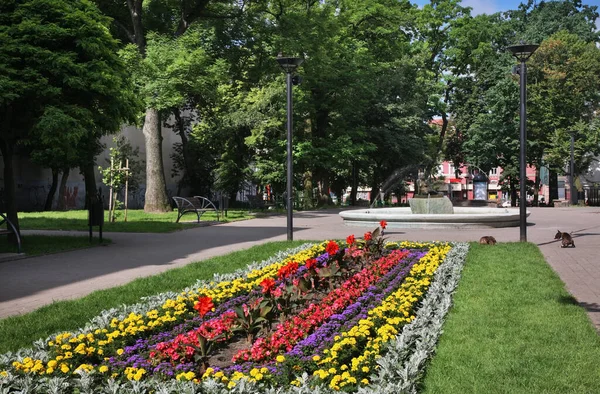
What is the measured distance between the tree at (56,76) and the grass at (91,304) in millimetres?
4065

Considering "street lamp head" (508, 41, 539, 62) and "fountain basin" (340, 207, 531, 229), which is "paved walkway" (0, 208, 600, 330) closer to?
"fountain basin" (340, 207, 531, 229)

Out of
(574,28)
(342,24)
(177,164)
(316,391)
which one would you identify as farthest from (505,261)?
(574,28)

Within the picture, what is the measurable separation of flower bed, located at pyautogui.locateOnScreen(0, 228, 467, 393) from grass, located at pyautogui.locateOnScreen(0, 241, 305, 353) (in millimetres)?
351

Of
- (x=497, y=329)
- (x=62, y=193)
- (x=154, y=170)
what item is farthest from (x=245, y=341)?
(x=62, y=193)

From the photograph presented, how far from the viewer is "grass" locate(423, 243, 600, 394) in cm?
395

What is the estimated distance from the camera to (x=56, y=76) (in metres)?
11.7

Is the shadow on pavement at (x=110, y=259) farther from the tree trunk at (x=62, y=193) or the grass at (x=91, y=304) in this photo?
the tree trunk at (x=62, y=193)

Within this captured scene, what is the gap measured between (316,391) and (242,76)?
28.4 m

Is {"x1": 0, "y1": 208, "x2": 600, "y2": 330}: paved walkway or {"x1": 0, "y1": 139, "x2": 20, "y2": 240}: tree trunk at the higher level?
{"x1": 0, "y1": 139, "x2": 20, "y2": 240}: tree trunk

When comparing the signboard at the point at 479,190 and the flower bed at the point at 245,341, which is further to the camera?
the signboard at the point at 479,190

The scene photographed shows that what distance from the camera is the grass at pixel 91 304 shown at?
5344mm

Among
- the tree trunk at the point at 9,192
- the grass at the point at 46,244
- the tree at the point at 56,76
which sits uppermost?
the tree at the point at 56,76

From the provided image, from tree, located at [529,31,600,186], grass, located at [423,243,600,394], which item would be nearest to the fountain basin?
grass, located at [423,243,600,394]

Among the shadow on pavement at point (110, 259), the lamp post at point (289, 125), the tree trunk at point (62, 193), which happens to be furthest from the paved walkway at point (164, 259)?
the tree trunk at point (62, 193)
